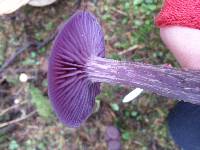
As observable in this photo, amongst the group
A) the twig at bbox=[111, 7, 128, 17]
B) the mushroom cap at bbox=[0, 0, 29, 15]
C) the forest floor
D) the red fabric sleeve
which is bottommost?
→ the forest floor

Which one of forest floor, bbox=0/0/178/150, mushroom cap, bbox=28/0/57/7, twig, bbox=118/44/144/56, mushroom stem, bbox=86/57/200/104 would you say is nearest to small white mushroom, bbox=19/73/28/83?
forest floor, bbox=0/0/178/150

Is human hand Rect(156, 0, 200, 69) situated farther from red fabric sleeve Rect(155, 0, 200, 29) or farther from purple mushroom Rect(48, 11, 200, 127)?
purple mushroom Rect(48, 11, 200, 127)

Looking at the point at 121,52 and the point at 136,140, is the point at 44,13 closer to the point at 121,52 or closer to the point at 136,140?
the point at 121,52

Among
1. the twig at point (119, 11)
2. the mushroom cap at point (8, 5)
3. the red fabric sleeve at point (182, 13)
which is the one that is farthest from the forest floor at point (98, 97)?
the red fabric sleeve at point (182, 13)

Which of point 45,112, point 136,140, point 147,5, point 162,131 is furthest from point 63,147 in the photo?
point 147,5

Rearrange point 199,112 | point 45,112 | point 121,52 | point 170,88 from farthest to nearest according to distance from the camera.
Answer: point 121,52 → point 45,112 → point 199,112 → point 170,88

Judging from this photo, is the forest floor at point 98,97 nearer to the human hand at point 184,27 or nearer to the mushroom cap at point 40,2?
the mushroom cap at point 40,2
